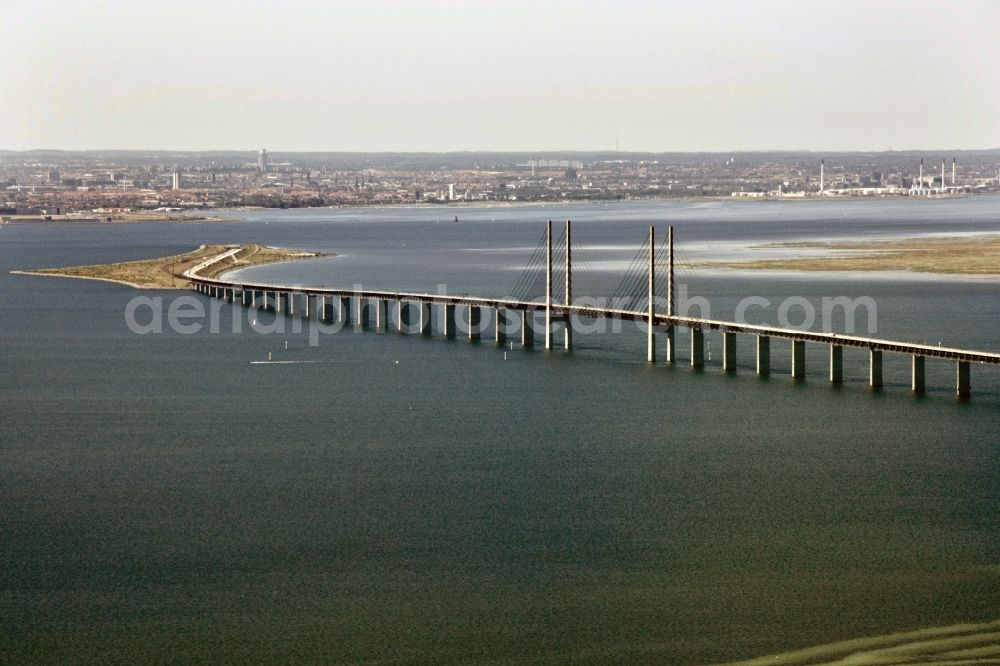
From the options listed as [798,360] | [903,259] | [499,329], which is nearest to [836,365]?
[798,360]

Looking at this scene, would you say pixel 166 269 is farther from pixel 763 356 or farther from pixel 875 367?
pixel 875 367

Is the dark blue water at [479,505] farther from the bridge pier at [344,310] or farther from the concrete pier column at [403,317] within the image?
the bridge pier at [344,310]

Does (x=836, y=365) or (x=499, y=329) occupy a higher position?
(x=836, y=365)

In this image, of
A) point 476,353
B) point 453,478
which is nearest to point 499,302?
point 476,353

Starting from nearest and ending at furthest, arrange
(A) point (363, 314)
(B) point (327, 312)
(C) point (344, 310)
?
(A) point (363, 314), (C) point (344, 310), (B) point (327, 312)

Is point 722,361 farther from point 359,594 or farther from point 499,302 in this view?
point 359,594

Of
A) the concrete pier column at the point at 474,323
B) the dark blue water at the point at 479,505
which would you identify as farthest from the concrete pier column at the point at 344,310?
the dark blue water at the point at 479,505

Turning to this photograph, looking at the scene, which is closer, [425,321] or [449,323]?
[449,323]
